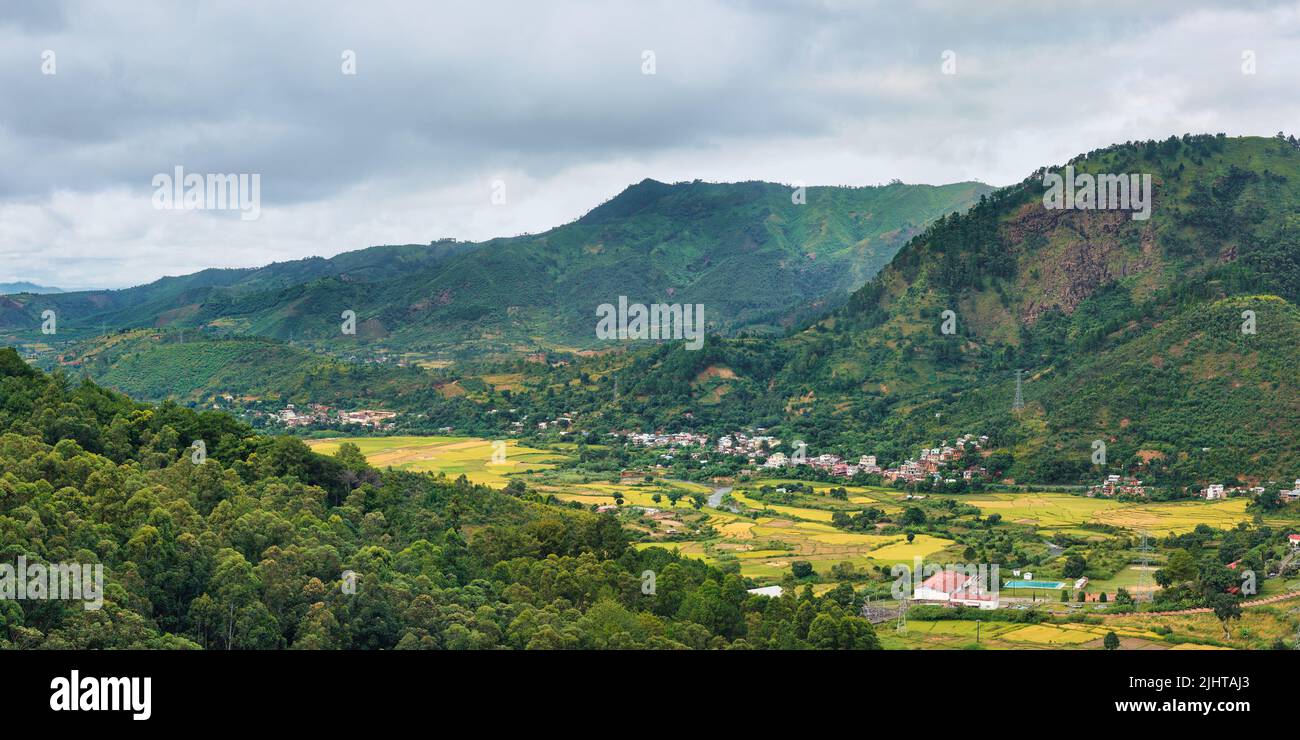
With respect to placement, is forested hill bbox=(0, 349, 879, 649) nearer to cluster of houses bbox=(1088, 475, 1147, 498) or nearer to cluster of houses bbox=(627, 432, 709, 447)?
cluster of houses bbox=(1088, 475, 1147, 498)

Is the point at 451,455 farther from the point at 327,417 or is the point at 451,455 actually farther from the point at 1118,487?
the point at 1118,487

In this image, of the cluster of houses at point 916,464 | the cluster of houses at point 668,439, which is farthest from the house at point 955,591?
the cluster of houses at point 668,439

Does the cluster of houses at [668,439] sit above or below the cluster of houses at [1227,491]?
above

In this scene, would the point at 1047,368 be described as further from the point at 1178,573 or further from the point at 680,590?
the point at 680,590

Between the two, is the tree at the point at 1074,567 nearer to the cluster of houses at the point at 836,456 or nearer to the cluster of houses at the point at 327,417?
the cluster of houses at the point at 836,456
